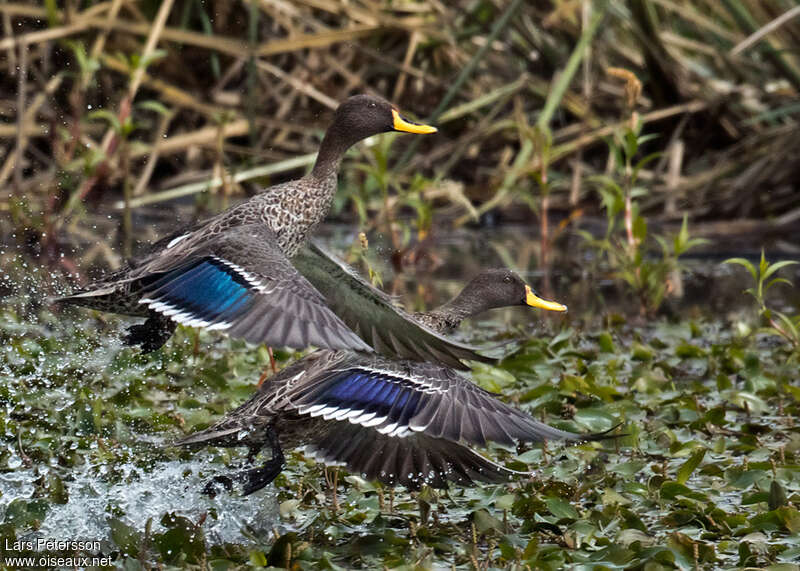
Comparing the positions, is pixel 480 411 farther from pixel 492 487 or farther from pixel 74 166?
pixel 74 166

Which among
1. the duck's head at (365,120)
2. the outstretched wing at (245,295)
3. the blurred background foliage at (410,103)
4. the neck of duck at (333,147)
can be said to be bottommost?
the blurred background foliage at (410,103)

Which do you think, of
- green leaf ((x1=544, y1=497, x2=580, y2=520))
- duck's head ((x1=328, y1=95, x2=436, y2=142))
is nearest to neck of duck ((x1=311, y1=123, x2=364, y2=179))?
duck's head ((x1=328, y1=95, x2=436, y2=142))

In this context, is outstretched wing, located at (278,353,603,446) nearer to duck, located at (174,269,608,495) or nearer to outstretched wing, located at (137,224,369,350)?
duck, located at (174,269,608,495)

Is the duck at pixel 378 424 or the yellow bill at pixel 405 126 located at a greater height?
the yellow bill at pixel 405 126

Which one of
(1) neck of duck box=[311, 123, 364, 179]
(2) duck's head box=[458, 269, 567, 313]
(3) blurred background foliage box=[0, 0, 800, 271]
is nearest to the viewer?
(2) duck's head box=[458, 269, 567, 313]

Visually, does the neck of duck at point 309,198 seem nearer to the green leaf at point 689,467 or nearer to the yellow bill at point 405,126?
the yellow bill at point 405,126

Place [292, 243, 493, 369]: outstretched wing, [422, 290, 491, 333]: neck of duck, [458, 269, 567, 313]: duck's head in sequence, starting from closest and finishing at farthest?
1. [292, 243, 493, 369]: outstretched wing
2. [422, 290, 491, 333]: neck of duck
3. [458, 269, 567, 313]: duck's head

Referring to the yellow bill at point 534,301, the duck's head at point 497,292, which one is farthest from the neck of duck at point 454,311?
the yellow bill at point 534,301
